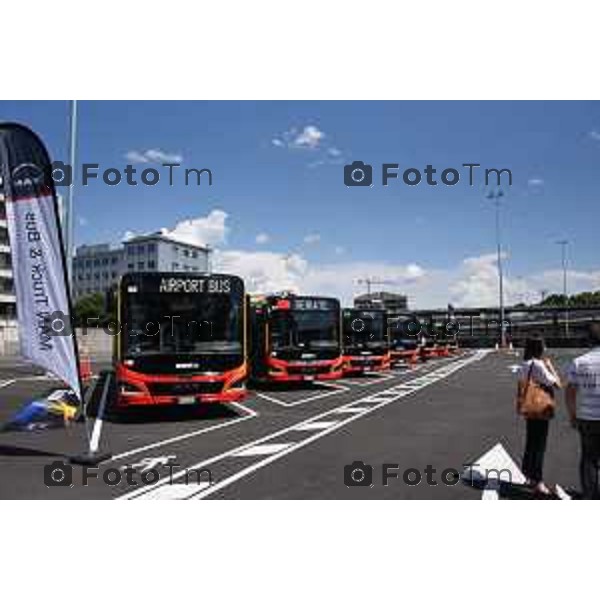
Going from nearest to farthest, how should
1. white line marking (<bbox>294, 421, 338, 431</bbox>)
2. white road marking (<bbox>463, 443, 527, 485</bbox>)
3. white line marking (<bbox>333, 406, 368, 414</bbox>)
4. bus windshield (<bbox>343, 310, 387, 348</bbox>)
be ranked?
white road marking (<bbox>463, 443, 527, 485</bbox>) < white line marking (<bbox>294, 421, 338, 431</bbox>) < white line marking (<bbox>333, 406, 368, 414</bbox>) < bus windshield (<bbox>343, 310, 387, 348</bbox>)

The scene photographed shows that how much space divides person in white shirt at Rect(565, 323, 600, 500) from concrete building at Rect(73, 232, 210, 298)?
47105 mm

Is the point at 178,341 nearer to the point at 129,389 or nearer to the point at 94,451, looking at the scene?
the point at 129,389

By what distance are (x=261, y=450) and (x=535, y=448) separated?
13.2 ft

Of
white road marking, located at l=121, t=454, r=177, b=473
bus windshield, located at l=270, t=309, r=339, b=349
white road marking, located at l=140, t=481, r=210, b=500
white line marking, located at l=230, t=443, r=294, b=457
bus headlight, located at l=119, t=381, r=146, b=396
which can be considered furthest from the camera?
bus windshield, located at l=270, t=309, r=339, b=349

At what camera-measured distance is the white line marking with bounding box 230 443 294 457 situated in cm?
1052

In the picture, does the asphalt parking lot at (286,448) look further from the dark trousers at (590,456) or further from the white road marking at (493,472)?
the dark trousers at (590,456)

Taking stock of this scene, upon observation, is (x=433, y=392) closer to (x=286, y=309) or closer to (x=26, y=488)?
(x=286, y=309)

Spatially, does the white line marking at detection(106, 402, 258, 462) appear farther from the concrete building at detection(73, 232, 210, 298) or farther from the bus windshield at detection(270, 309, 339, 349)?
the concrete building at detection(73, 232, 210, 298)

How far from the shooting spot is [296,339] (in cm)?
2106

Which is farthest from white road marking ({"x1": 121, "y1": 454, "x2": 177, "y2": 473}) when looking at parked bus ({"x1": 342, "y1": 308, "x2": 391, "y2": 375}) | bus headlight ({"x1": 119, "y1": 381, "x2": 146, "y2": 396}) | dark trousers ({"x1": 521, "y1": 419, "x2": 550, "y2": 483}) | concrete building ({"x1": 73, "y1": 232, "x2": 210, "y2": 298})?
concrete building ({"x1": 73, "y1": 232, "x2": 210, "y2": 298})

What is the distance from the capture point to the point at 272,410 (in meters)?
16.5

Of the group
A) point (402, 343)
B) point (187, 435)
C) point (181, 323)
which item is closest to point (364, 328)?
point (402, 343)

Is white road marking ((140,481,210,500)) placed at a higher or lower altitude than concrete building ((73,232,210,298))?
lower
